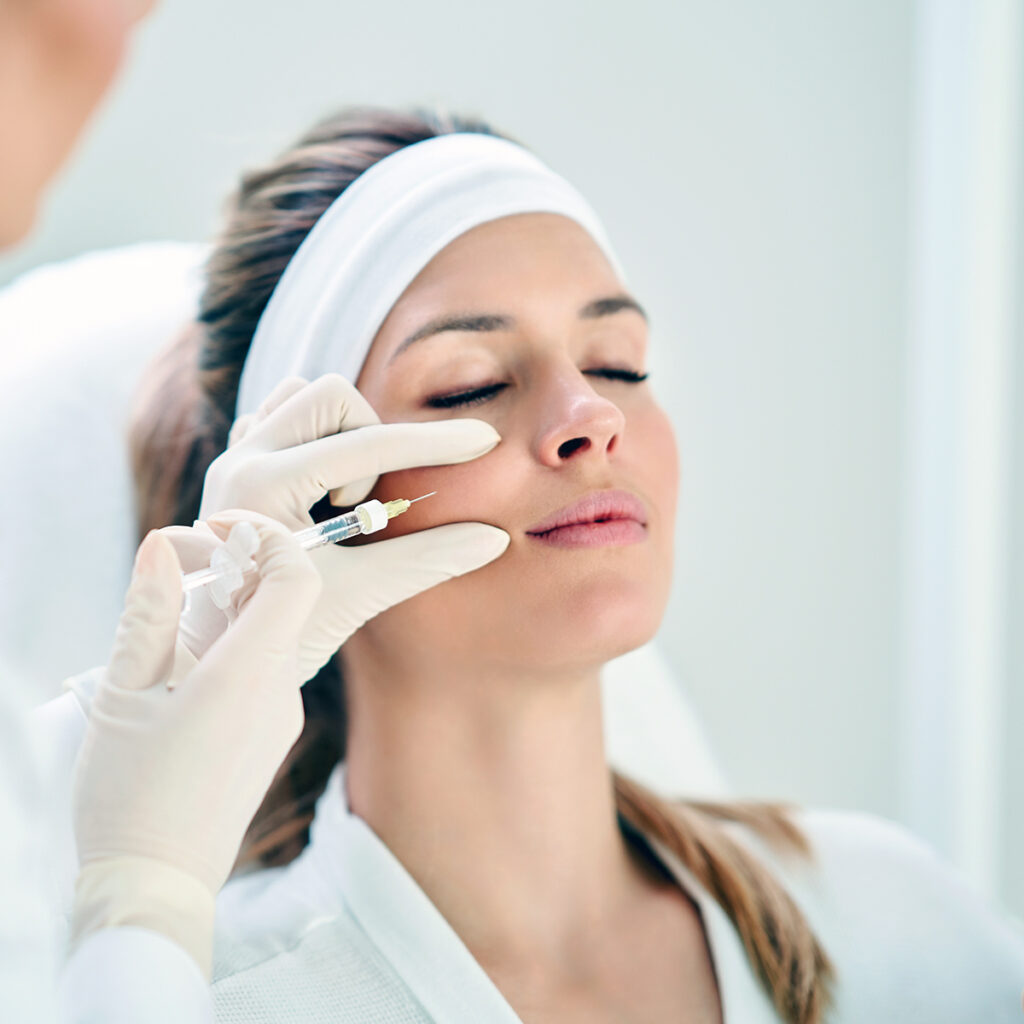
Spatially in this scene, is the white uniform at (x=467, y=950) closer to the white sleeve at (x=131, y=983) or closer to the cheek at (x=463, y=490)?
the white sleeve at (x=131, y=983)

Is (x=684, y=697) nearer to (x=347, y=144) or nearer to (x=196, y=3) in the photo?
(x=347, y=144)

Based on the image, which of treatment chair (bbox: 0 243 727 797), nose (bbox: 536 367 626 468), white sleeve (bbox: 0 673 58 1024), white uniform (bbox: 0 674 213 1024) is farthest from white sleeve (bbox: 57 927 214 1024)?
treatment chair (bbox: 0 243 727 797)

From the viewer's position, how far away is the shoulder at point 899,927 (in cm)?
124

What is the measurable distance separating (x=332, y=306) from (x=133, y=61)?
0.77 meters

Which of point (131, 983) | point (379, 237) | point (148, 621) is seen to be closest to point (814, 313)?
point (379, 237)

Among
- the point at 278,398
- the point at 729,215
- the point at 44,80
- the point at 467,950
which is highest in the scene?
the point at 44,80

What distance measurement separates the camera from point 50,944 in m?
0.58

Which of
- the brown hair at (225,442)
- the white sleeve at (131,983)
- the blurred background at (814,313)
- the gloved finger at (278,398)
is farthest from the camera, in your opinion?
the blurred background at (814,313)

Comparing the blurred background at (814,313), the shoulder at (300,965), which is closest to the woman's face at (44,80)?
the shoulder at (300,965)

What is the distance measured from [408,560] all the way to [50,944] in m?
0.47

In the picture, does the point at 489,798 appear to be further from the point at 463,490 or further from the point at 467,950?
the point at 463,490

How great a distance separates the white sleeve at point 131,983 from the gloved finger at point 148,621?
0.19 meters

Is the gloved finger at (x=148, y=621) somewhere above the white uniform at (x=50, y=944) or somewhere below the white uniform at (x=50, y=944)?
above

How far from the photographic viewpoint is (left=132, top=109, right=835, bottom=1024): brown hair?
48.6 inches
